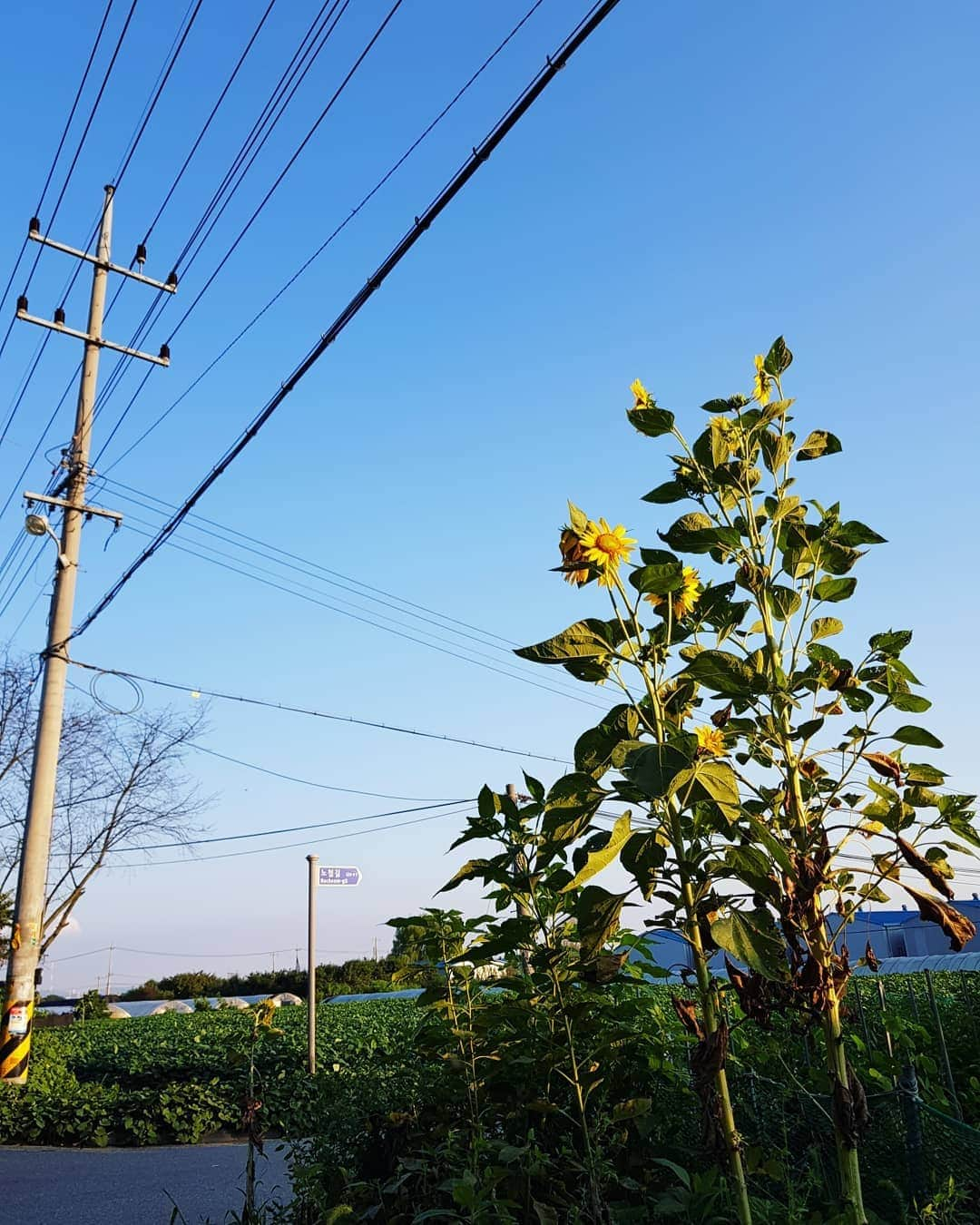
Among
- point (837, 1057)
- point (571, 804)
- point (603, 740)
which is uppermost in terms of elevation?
point (603, 740)

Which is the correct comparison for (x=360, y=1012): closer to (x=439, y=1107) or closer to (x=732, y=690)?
(x=439, y=1107)

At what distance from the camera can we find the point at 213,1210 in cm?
578

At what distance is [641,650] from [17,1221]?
21.0 feet

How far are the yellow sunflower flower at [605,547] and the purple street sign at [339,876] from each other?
8411 millimetres

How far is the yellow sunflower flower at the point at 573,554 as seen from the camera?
1979 millimetres

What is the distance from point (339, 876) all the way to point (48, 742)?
146 inches

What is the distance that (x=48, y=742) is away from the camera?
34.5ft

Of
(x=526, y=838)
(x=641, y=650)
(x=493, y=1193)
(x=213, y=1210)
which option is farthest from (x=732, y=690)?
(x=213, y=1210)

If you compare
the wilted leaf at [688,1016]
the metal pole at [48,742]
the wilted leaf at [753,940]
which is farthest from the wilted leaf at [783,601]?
the metal pole at [48,742]

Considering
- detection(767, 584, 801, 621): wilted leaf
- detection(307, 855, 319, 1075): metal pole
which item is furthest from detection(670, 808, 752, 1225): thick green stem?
detection(307, 855, 319, 1075): metal pole

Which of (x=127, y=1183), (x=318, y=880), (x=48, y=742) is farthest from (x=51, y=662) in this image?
(x=127, y=1183)

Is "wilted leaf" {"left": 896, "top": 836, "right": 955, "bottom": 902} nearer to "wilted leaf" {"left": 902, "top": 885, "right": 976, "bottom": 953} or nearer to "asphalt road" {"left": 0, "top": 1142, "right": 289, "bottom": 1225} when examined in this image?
"wilted leaf" {"left": 902, "top": 885, "right": 976, "bottom": 953}

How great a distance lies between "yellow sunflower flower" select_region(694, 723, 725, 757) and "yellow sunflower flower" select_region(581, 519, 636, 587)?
0.39 m

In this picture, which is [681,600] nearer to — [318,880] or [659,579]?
[659,579]
